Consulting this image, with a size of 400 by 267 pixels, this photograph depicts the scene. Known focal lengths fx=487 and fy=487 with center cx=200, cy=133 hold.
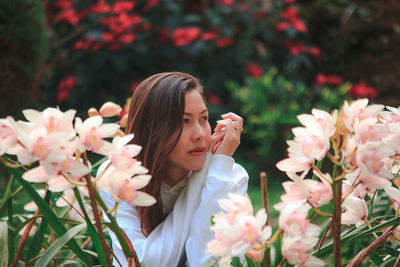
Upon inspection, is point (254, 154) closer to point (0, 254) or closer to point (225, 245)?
point (0, 254)

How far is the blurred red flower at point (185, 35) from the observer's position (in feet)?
13.7

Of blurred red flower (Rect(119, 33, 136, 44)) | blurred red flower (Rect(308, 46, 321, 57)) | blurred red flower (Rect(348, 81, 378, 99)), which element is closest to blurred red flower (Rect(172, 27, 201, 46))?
blurred red flower (Rect(119, 33, 136, 44))

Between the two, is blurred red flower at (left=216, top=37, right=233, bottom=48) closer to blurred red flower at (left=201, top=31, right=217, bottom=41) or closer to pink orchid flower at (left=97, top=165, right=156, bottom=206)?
blurred red flower at (left=201, top=31, right=217, bottom=41)

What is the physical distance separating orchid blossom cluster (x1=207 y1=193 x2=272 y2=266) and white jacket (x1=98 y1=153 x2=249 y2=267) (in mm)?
466

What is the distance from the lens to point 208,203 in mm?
1293

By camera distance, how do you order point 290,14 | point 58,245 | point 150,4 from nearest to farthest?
point 58,245
point 150,4
point 290,14

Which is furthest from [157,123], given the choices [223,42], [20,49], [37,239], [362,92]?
[362,92]

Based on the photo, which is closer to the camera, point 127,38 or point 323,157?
point 323,157

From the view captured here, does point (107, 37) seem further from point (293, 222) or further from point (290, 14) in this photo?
point (293, 222)

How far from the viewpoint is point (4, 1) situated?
3.30m

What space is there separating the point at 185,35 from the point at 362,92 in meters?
1.67

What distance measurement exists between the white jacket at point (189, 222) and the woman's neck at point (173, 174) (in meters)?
0.07

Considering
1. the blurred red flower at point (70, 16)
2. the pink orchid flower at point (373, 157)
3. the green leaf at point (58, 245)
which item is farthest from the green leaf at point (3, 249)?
the blurred red flower at point (70, 16)

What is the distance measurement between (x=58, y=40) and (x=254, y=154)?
2.34 metres
